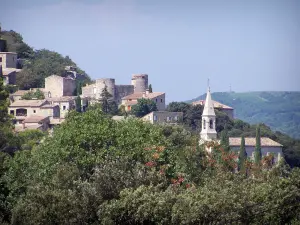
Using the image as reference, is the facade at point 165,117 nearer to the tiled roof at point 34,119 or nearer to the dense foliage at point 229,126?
the dense foliage at point 229,126

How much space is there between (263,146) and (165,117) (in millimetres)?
10387

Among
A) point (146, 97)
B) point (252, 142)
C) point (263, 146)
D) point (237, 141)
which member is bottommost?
point (263, 146)

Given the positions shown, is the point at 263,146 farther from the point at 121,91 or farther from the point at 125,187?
the point at 125,187

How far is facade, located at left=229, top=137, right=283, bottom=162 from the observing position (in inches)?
3319

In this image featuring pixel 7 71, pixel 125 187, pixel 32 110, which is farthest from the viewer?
pixel 7 71

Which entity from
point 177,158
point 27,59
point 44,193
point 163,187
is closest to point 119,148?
point 177,158

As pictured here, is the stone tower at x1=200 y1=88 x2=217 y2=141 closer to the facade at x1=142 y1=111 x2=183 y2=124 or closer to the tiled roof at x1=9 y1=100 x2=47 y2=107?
the facade at x1=142 y1=111 x2=183 y2=124

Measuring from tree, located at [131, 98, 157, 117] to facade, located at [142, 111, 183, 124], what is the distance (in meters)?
2.29

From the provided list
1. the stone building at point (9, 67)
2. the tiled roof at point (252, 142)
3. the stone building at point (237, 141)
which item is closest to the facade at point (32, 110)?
the stone building at point (9, 67)

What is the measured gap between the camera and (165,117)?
90.7 meters

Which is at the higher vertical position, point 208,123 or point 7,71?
point 7,71

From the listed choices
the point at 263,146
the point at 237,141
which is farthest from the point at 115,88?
the point at 263,146

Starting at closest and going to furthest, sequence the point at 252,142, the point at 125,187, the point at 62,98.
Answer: the point at 125,187
the point at 252,142
the point at 62,98

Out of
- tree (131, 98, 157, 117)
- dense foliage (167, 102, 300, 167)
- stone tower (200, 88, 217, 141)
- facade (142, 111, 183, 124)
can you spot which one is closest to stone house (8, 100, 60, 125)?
tree (131, 98, 157, 117)
